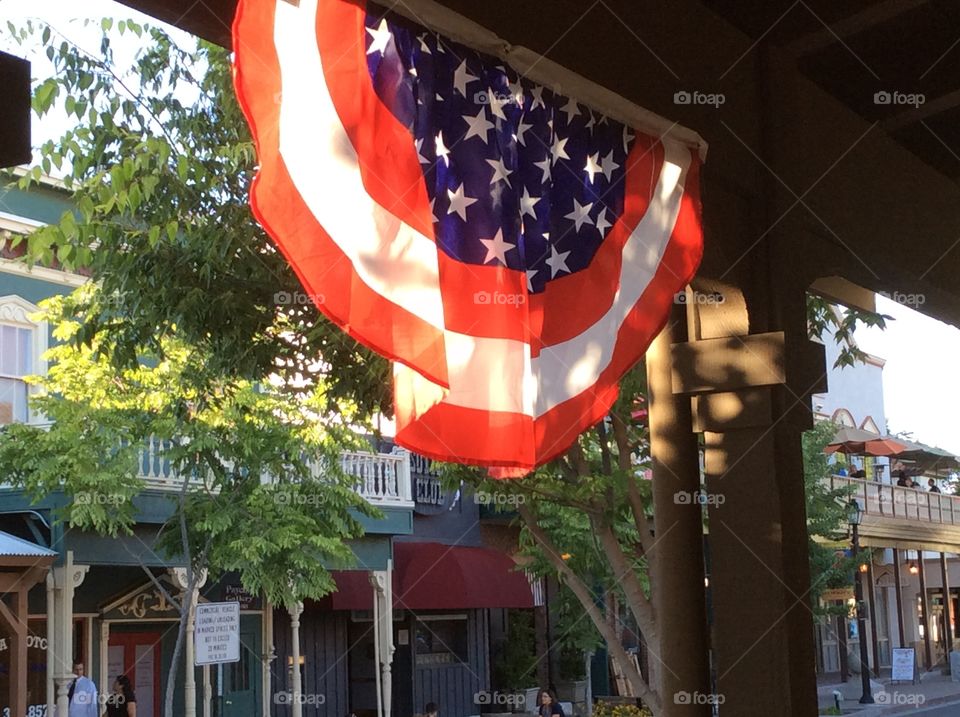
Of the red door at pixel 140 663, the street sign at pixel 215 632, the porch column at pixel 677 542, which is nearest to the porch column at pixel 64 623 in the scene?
the red door at pixel 140 663

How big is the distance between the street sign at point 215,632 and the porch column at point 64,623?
297 centimetres

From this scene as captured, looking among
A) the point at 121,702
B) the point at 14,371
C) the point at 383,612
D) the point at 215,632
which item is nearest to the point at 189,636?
the point at 121,702

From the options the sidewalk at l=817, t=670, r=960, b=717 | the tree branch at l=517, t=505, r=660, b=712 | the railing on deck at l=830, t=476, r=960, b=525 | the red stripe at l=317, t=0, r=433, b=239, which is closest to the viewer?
the red stripe at l=317, t=0, r=433, b=239

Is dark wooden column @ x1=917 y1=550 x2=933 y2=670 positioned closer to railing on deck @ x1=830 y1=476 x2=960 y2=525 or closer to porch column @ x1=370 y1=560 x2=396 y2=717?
railing on deck @ x1=830 y1=476 x2=960 y2=525

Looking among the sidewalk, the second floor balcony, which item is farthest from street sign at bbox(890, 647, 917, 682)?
the second floor balcony

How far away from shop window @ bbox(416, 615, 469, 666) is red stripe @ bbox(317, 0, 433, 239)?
22016 mm

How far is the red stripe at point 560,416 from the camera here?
3.56 metres

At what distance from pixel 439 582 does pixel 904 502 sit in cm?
1954

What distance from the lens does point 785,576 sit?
4039mm

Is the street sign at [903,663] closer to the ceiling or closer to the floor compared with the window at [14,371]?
closer to the floor

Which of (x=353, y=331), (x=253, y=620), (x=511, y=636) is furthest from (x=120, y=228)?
(x=511, y=636)

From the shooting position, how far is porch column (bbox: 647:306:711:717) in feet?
14.1

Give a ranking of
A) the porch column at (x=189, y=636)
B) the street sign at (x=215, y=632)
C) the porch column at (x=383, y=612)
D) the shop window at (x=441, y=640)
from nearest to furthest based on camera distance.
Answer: the street sign at (x=215, y=632) → the porch column at (x=189, y=636) → the porch column at (x=383, y=612) → the shop window at (x=441, y=640)

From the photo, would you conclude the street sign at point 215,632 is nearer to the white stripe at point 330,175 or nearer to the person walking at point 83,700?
the person walking at point 83,700
